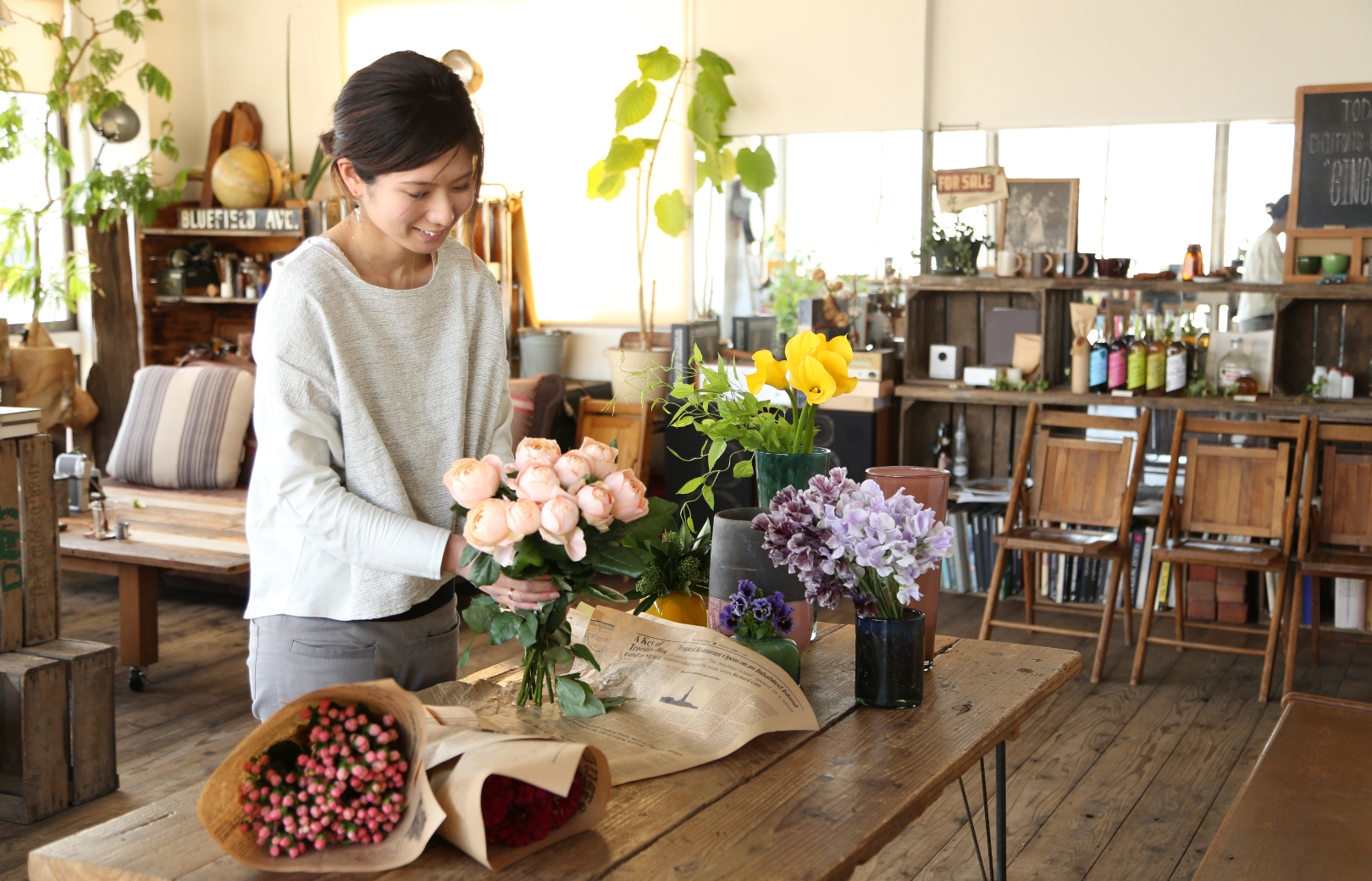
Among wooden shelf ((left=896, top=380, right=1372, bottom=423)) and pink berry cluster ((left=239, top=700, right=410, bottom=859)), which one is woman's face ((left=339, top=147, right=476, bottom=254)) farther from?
wooden shelf ((left=896, top=380, right=1372, bottom=423))

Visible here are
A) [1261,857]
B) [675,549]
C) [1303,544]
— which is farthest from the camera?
[1303,544]

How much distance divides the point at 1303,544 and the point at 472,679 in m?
3.43

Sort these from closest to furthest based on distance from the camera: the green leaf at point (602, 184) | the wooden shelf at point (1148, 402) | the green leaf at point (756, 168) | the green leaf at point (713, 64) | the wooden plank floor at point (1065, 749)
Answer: the wooden plank floor at point (1065, 749), the wooden shelf at point (1148, 402), the green leaf at point (713, 64), the green leaf at point (756, 168), the green leaf at point (602, 184)

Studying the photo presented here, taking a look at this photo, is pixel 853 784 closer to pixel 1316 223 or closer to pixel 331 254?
pixel 331 254

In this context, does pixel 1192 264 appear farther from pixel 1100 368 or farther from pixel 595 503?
pixel 595 503

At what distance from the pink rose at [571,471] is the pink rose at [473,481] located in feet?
0.25

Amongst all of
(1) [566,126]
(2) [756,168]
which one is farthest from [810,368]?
(1) [566,126]

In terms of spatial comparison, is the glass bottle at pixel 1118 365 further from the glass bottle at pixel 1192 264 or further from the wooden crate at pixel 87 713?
the wooden crate at pixel 87 713

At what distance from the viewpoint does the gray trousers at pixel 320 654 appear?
1816 millimetres

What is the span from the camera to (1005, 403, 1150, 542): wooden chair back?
15.5 ft

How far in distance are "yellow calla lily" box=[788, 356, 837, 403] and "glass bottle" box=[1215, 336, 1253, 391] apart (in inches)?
149

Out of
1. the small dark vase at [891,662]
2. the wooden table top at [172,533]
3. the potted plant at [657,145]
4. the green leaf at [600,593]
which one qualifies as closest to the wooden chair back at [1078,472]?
the potted plant at [657,145]

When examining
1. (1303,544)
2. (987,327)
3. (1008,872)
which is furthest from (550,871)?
(987,327)

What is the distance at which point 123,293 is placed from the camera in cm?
686
